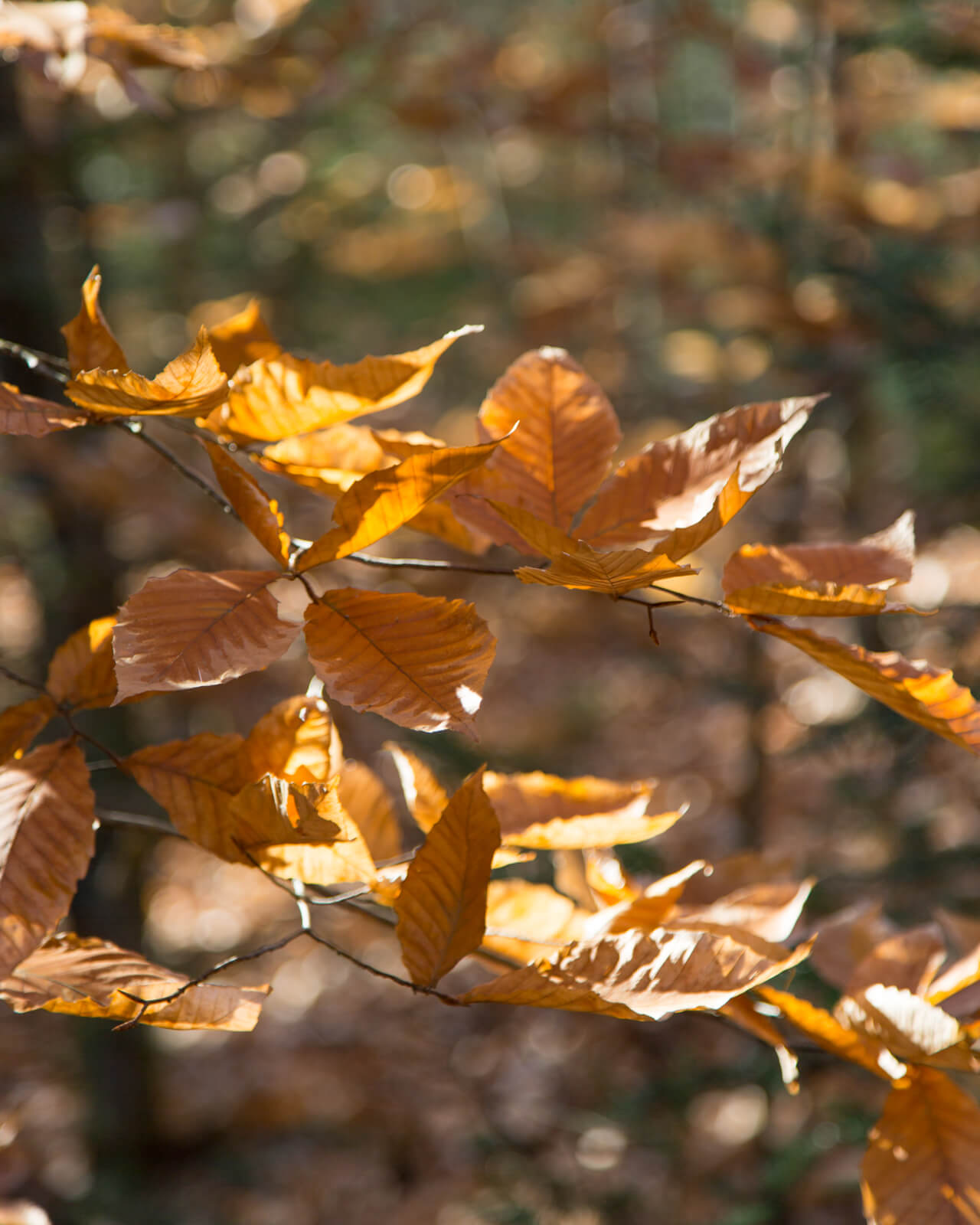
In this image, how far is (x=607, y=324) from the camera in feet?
12.0

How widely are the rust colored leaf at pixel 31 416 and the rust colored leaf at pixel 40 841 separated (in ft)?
0.64

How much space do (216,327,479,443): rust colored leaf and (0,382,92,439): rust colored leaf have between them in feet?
0.30

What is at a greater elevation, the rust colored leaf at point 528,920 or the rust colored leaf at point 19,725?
the rust colored leaf at point 19,725

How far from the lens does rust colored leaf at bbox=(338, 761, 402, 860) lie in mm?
658

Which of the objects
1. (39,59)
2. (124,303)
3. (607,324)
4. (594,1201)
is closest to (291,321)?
(124,303)

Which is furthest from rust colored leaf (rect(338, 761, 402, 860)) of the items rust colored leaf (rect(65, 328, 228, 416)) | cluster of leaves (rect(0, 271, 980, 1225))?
rust colored leaf (rect(65, 328, 228, 416))

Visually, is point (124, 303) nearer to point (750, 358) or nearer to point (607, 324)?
point (607, 324)

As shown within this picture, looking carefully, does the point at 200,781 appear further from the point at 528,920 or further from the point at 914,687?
the point at 914,687

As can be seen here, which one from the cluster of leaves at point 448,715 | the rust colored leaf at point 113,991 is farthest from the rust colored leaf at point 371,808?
the rust colored leaf at point 113,991

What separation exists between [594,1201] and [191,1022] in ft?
5.31

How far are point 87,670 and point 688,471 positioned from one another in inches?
16.9

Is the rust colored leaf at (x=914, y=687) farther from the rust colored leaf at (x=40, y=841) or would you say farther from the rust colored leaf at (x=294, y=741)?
the rust colored leaf at (x=40, y=841)

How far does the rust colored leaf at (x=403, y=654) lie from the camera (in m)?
0.44

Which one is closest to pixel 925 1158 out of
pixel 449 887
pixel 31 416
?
pixel 449 887
